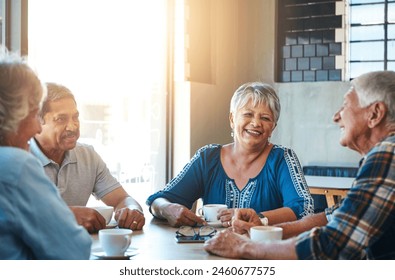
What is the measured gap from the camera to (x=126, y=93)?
4.79 metres

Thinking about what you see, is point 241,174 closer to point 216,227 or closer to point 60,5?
point 216,227

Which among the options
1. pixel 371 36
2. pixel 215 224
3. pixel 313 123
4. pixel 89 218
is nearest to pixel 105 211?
pixel 89 218

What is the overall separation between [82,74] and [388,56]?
2859mm

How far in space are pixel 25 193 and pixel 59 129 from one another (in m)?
1.15

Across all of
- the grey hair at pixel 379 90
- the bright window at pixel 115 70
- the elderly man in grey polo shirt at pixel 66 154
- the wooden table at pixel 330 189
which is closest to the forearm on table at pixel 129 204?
the elderly man in grey polo shirt at pixel 66 154

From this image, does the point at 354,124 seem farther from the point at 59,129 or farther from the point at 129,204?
the point at 59,129

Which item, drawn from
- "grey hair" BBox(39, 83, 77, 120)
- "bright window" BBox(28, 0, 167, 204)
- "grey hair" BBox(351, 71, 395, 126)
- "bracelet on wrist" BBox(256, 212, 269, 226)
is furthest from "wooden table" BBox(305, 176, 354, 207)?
"grey hair" BBox(351, 71, 395, 126)

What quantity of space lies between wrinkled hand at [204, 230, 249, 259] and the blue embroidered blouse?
724 millimetres

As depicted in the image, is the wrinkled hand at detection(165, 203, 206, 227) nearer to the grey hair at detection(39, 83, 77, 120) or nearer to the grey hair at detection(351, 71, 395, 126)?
the grey hair at detection(39, 83, 77, 120)

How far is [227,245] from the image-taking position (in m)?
1.70

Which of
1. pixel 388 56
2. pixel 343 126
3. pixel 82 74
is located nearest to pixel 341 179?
pixel 388 56

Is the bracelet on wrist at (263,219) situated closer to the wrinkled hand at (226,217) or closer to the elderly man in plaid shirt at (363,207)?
the wrinkled hand at (226,217)

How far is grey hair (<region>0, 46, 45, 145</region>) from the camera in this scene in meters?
1.36

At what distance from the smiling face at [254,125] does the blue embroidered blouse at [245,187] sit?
10cm
